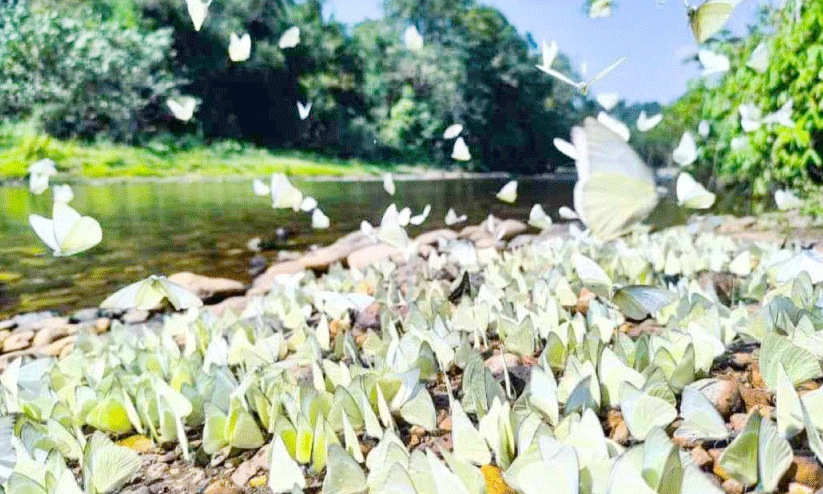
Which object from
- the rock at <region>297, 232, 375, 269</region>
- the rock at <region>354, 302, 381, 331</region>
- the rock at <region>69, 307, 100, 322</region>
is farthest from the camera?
the rock at <region>297, 232, 375, 269</region>

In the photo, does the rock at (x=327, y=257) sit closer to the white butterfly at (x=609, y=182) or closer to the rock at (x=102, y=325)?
the rock at (x=102, y=325)

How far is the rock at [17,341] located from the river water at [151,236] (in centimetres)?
98

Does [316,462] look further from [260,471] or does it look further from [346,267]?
[346,267]

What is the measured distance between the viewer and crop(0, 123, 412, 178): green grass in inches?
676

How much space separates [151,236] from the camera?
718cm

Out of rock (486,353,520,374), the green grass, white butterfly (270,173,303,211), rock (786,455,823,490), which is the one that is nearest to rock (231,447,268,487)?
rock (486,353,520,374)

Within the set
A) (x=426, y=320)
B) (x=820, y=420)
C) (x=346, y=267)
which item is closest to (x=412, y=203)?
(x=346, y=267)

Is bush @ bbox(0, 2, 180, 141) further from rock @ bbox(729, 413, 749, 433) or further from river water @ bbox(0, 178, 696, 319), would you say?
rock @ bbox(729, 413, 749, 433)

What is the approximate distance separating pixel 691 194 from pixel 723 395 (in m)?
0.80

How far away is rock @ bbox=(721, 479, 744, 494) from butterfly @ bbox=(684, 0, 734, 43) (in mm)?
808

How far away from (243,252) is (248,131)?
83.3 ft

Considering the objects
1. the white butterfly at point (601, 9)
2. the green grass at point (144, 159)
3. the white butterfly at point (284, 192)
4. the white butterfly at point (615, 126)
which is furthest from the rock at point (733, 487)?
the green grass at point (144, 159)

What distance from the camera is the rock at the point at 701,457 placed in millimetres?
998

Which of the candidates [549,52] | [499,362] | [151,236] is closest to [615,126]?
[549,52]
